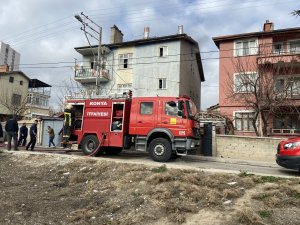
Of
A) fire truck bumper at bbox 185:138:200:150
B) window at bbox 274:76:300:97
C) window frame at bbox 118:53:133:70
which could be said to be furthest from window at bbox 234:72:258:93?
window frame at bbox 118:53:133:70

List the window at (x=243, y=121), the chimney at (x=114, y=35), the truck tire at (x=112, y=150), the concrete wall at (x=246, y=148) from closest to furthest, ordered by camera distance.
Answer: the truck tire at (x=112, y=150)
the concrete wall at (x=246, y=148)
the window at (x=243, y=121)
the chimney at (x=114, y=35)

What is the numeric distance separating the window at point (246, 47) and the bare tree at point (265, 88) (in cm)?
101

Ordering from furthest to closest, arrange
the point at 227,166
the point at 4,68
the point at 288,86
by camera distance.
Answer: the point at 4,68 → the point at 288,86 → the point at 227,166

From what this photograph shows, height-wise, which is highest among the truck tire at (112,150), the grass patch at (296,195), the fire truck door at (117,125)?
the fire truck door at (117,125)

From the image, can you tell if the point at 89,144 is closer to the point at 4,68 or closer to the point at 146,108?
the point at 146,108

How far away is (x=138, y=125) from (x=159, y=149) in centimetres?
146

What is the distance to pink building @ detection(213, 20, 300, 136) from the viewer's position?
22.2 metres

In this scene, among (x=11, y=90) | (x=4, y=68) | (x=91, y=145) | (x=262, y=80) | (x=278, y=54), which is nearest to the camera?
(x=91, y=145)

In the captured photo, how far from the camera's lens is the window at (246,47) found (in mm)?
27283

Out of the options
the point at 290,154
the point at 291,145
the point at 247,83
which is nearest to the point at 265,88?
the point at 247,83

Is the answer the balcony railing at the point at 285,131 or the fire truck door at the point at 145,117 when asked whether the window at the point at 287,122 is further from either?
the fire truck door at the point at 145,117

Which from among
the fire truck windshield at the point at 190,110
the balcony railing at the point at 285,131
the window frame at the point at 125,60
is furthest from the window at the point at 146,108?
the window frame at the point at 125,60

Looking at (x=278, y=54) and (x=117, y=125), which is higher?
(x=278, y=54)

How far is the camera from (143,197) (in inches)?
326
